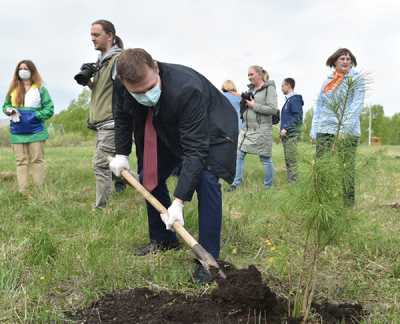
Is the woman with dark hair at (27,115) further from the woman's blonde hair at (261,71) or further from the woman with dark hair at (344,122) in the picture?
the woman with dark hair at (344,122)

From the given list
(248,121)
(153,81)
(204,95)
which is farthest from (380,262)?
(248,121)

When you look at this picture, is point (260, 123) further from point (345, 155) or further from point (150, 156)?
point (345, 155)

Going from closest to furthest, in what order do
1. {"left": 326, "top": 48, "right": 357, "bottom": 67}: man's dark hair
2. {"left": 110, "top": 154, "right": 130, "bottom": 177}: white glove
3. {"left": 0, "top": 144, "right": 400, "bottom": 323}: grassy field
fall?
{"left": 0, "top": 144, "right": 400, "bottom": 323}: grassy field
{"left": 110, "top": 154, "right": 130, "bottom": 177}: white glove
{"left": 326, "top": 48, "right": 357, "bottom": 67}: man's dark hair

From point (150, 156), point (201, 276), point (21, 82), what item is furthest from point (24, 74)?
point (201, 276)

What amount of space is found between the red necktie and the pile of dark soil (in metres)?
1.07

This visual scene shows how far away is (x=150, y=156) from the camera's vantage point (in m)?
3.75

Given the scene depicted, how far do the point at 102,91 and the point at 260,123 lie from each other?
2.87m

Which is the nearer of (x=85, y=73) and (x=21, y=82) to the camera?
(x=85, y=73)

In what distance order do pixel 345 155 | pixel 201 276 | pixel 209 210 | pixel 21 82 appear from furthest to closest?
1. pixel 21 82
2. pixel 209 210
3. pixel 201 276
4. pixel 345 155

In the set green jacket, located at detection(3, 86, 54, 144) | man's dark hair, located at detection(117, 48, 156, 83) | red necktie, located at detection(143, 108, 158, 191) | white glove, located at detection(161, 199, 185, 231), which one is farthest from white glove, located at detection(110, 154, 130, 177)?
green jacket, located at detection(3, 86, 54, 144)

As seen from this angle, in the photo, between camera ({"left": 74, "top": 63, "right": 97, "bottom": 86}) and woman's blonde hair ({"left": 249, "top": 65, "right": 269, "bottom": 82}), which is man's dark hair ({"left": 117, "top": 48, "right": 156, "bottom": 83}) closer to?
camera ({"left": 74, "top": 63, "right": 97, "bottom": 86})

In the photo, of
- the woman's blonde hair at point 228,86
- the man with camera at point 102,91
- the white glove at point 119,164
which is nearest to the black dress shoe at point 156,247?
the white glove at point 119,164

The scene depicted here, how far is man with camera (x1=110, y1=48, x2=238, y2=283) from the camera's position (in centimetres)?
324

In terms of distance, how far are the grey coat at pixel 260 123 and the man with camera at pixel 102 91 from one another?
102 inches
